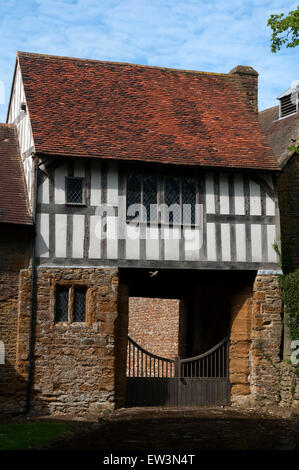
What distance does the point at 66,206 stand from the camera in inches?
525

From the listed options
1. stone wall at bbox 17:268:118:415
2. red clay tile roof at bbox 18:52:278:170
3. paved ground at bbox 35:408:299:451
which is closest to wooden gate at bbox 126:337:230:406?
paved ground at bbox 35:408:299:451

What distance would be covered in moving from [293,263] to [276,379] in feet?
9.47

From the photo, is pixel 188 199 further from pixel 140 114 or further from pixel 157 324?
pixel 157 324

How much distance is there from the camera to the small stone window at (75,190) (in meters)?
13.5

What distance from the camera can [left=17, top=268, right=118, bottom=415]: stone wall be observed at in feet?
41.9

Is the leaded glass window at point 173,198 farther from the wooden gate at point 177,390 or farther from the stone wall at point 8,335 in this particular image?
the stone wall at point 8,335

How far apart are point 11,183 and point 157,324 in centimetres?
953

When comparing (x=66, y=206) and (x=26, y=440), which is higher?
(x=66, y=206)

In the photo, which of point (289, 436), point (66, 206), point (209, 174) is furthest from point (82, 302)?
point (289, 436)

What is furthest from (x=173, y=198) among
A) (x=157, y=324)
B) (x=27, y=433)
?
(x=157, y=324)

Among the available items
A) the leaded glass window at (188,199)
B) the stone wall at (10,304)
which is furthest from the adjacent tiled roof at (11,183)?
the leaded glass window at (188,199)

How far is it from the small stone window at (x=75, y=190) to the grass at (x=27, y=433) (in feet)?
14.6
